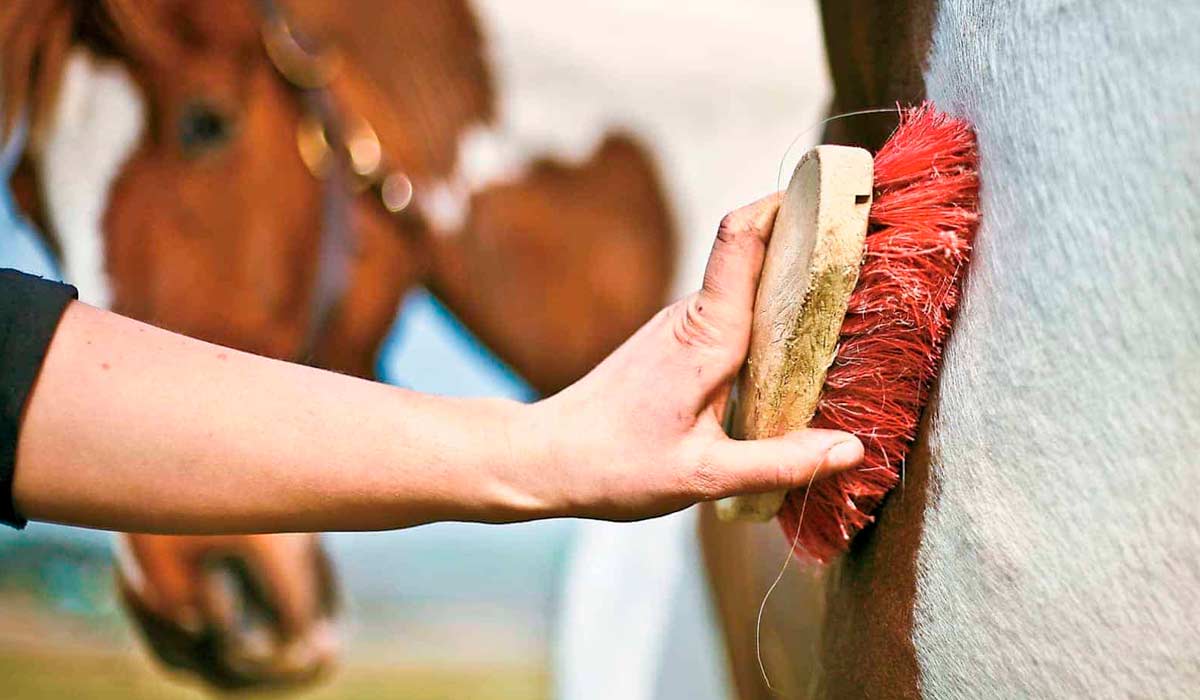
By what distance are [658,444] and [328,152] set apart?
0.93 meters

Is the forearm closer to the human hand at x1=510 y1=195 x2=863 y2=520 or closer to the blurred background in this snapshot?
the human hand at x1=510 y1=195 x2=863 y2=520

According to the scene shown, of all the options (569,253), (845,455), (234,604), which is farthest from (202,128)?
(845,455)

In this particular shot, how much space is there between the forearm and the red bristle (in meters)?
0.11

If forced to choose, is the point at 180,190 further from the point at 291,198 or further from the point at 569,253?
the point at 569,253

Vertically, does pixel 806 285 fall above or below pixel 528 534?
above

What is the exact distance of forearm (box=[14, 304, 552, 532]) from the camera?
13.3 inches

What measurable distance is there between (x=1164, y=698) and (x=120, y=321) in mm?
313

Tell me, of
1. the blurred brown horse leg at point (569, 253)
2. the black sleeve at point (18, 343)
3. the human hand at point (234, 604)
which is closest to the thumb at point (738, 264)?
the black sleeve at point (18, 343)

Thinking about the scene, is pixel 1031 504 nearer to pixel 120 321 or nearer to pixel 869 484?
pixel 869 484

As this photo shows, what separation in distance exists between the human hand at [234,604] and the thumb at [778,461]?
94 centimetres

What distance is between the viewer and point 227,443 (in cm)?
34

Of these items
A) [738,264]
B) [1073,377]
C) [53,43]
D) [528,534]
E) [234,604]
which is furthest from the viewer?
[528,534]

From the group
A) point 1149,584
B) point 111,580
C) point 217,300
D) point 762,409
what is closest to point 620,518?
point 762,409

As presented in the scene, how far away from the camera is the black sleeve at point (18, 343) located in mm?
334
